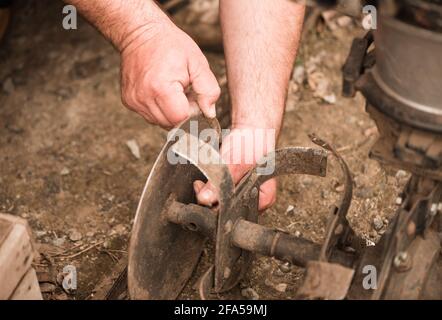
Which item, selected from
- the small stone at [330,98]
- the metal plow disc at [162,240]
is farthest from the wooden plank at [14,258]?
the small stone at [330,98]

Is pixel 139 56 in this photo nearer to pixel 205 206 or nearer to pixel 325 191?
pixel 205 206

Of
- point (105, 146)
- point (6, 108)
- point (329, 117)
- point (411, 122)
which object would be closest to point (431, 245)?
point (411, 122)

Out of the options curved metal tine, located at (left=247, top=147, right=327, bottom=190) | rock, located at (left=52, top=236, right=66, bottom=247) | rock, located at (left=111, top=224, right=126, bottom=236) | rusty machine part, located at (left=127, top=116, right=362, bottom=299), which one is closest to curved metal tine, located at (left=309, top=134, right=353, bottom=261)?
rusty machine part, located at (left=127, top=116, right=362, bottom=299)

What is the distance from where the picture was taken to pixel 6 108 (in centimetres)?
261

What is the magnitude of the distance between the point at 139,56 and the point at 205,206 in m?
0.45

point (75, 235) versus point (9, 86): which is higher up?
point (9, 86)

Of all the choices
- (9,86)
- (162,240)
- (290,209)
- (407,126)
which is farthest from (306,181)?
(9,86)

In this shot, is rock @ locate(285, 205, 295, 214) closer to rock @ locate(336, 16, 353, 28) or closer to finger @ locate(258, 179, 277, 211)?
finger @ locate(258, 179, 277, 211)

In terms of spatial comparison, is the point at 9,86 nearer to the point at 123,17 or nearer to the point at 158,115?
the point at 123,17

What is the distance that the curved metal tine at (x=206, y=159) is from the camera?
147 cm

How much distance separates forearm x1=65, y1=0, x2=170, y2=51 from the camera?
196cm

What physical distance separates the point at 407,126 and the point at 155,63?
78 centimetres

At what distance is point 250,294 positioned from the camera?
1.94 meters

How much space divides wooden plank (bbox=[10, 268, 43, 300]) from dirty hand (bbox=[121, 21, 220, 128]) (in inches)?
20.7
